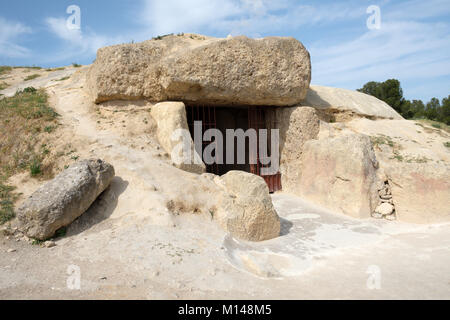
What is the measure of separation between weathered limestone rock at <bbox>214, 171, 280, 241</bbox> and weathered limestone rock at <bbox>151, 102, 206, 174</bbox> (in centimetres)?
131

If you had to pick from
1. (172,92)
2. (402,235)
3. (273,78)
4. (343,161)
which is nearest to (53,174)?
(172,92)

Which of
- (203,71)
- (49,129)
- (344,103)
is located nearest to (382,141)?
(344,103)

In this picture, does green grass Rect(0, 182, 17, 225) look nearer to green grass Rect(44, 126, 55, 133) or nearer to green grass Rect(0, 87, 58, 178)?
green grass Rect(0, 87, 58, 178)

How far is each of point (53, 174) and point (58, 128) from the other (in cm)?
142

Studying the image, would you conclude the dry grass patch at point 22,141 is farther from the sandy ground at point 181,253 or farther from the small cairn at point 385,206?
the small cairn at point 385,206

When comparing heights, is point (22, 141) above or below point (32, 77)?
below

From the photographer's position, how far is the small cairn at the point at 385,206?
7285 millimetres

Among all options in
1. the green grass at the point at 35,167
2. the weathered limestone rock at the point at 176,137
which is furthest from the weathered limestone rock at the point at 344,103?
the green grass at the point at 35,167

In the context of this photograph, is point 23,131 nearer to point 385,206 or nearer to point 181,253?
point 181,253

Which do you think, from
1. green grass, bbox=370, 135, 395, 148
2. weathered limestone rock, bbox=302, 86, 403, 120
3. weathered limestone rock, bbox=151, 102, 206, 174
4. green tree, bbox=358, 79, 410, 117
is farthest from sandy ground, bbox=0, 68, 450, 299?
green tree, bbox=358, 79, 410, 117

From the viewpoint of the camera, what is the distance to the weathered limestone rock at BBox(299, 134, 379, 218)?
736 centimetres

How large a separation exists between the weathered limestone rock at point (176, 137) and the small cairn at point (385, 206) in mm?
4224

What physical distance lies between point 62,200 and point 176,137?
2921 millimetres

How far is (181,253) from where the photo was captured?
429 cm
